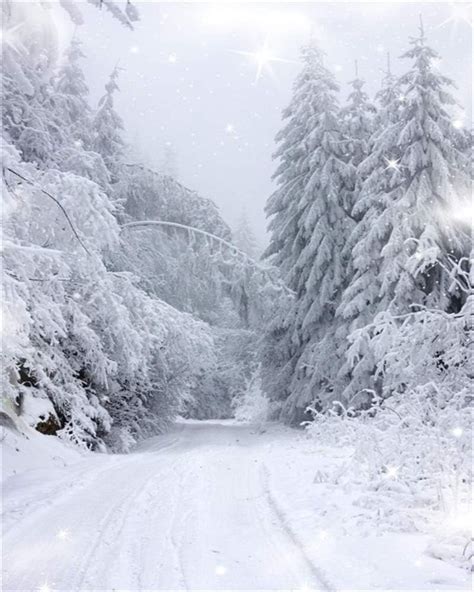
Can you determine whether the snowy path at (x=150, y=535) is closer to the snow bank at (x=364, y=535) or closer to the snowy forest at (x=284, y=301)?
the snowy forest at (x=284, y=301)

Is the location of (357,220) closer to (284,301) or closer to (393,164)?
(393,164)

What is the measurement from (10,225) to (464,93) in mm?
14985

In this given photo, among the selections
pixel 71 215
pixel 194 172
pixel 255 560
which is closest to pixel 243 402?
pixel 71 215

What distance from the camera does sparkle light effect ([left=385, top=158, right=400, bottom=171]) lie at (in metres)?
16.2

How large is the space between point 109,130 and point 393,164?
32.6 ft

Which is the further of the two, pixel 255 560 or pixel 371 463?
pixel 371 463

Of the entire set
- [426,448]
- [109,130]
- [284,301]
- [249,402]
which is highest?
[109,130]

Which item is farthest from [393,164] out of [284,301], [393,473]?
[393,473]

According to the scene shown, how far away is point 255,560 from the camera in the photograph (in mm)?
4387

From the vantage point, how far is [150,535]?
506 cm

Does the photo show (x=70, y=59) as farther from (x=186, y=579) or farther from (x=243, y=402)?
(x=243, y=402)

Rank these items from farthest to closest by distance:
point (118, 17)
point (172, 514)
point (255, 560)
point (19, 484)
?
point (19, 484) < point (172, 514) < point (255, 560) < point (118, 17)

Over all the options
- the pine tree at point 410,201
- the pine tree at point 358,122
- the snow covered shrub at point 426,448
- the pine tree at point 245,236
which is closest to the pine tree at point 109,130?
the pine tree at point 358,122

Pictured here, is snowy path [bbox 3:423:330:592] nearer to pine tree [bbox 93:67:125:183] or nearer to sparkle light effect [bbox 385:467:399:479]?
sparkle light effect [bbox 385:467:399:479]
